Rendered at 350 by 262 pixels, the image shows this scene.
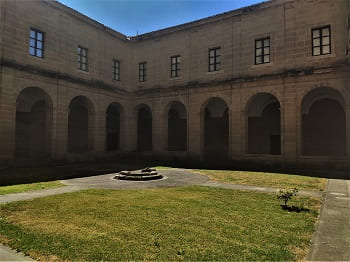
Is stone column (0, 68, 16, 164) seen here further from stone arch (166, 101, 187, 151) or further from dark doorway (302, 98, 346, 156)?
dark doorway (302, 98, 346, 156)

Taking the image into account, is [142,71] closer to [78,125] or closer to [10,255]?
[78,125]

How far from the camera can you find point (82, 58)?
20375 millimetres

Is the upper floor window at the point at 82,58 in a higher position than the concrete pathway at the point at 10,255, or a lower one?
higher

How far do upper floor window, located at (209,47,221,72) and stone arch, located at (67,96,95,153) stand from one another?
33.5 feet

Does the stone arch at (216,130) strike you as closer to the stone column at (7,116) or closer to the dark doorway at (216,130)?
the dark doorway at (216,130)

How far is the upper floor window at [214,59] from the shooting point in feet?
66.6

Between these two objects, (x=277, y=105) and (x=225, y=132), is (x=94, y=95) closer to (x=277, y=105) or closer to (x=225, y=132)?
(x=225, y=132)

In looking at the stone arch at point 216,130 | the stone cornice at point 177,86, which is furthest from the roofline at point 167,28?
the stone arch at point 216,130

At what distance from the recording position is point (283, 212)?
641cm

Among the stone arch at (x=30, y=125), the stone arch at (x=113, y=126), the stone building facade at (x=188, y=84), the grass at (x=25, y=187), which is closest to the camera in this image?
the grass at (x=25, y=187)

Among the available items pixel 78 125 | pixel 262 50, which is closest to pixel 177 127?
pixel 78 125

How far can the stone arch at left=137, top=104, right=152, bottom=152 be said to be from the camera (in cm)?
2597

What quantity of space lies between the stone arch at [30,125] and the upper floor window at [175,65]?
1054 centimetres

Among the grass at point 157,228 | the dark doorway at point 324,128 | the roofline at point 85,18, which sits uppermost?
the roofline at point 85,18
